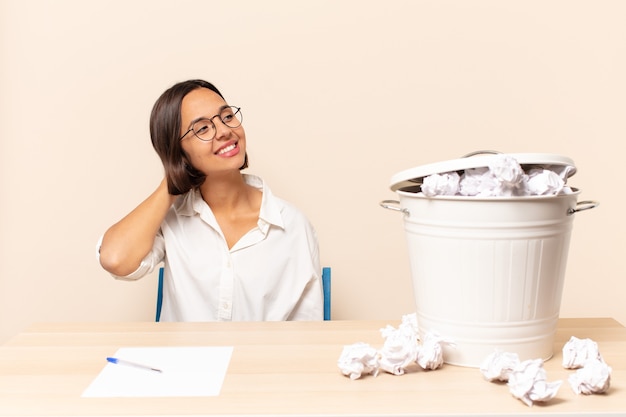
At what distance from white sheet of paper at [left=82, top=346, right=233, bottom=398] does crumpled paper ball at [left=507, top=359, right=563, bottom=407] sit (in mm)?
467

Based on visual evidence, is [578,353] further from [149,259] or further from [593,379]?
[149,259]

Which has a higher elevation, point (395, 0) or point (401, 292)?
point (395, 0)

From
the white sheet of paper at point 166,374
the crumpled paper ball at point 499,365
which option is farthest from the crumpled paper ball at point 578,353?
the white sheet of paper at point 166,374

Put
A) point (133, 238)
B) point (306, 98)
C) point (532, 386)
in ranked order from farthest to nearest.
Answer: point (306, 98)
point (133, 238)
point (532, 386)

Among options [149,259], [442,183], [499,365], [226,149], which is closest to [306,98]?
[226,149]

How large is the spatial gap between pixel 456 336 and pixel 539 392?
221mm

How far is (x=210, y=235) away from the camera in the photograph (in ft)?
7.34

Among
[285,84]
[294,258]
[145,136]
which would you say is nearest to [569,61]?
[285,84]

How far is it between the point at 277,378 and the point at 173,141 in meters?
1.12

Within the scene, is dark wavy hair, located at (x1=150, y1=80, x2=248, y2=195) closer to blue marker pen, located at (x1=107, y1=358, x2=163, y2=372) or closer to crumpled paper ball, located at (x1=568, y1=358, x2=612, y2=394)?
blue marker pen, located at (x1=107, y1=358, x2=163, y2=372)

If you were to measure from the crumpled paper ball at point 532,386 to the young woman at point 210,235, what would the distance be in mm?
1125

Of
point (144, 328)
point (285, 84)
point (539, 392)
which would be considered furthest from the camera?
point (285, 84)

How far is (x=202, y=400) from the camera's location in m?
1.15

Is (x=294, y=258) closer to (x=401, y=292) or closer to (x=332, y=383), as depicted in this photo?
(x=401, y=292)
